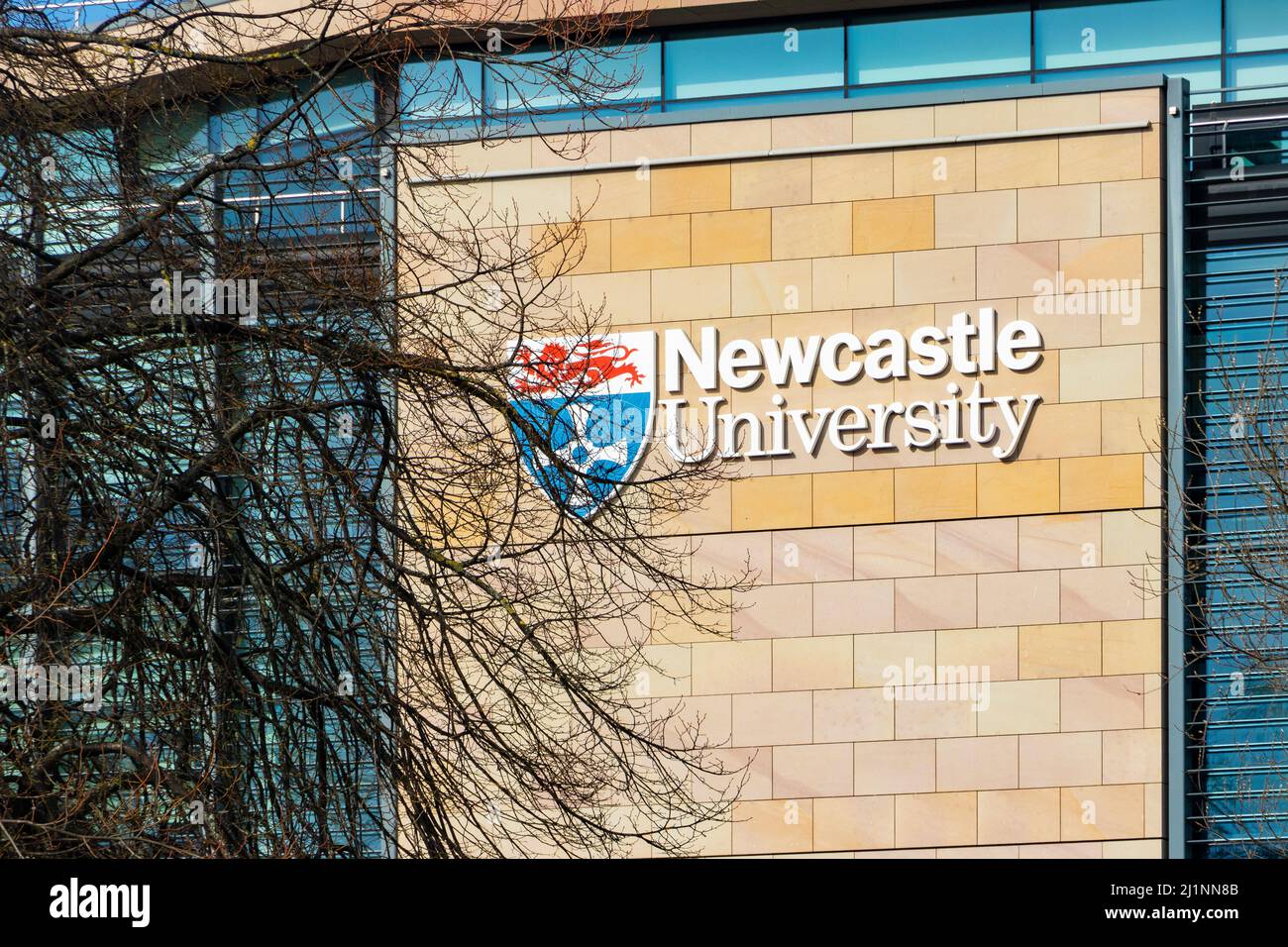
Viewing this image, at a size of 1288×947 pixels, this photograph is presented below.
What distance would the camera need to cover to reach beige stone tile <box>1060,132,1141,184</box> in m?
20.4

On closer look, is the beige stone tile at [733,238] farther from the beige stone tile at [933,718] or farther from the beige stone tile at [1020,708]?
the beige stone tile at [1020,708]

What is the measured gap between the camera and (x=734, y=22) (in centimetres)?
2234

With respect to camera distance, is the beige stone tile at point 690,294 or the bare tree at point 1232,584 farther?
the beige stone tile at point 690,294

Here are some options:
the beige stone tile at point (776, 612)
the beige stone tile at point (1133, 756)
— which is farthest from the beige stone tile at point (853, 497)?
the beige stone tile at point (1133, 756)

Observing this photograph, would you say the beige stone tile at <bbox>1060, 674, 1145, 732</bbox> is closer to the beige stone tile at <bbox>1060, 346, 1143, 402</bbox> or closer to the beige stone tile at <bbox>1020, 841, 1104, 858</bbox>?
the beige stone tile at <bbox>1020, 841, 1104, 858</bbox>

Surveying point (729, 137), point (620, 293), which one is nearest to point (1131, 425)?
point (729, 137)

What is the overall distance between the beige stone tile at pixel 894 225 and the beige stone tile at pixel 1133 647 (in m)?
4.55

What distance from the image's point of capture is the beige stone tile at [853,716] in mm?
19844

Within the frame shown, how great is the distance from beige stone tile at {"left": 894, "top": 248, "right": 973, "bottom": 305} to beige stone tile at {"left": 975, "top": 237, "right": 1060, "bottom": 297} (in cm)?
14

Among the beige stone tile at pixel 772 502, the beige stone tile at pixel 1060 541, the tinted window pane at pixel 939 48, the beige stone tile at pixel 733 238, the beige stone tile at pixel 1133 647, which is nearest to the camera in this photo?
the beige stone tile at pixel 1133 647

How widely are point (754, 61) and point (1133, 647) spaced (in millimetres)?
8010

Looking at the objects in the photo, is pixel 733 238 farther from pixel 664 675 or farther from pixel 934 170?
pixel 664 675
